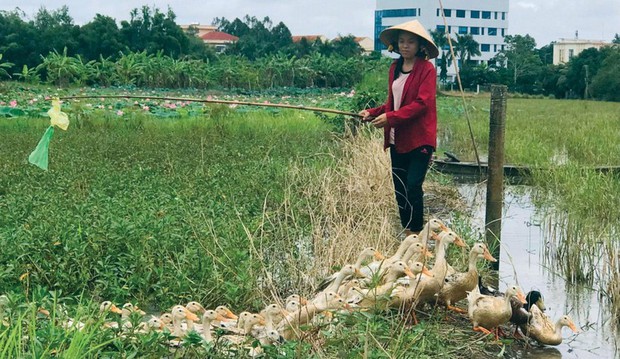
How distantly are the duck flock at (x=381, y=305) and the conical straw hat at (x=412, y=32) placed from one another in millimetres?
1562

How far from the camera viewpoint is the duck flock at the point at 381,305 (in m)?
4.05

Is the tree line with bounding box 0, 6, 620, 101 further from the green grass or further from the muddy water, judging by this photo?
the muddy water

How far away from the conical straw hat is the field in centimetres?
110

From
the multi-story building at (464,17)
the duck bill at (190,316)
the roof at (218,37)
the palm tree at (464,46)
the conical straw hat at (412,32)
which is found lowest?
the duck bill at (190,316)

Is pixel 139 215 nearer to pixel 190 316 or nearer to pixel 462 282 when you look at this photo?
pixel 190 316

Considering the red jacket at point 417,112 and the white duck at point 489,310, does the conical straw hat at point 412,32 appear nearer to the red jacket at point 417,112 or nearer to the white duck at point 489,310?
the red jacket at point 417,112

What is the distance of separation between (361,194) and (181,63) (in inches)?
918

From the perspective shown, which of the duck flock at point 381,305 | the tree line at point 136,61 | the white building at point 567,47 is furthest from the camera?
the white building at point 567,47

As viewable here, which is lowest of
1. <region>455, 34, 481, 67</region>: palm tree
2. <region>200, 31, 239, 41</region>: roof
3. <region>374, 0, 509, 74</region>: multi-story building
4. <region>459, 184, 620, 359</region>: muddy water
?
<region>459, 184, 620, 359</region>: muddy water

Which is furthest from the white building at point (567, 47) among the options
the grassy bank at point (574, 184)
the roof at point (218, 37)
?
Result: the grassy bank at point (574, 184)

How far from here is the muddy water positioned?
466 cm

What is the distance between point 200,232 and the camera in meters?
5.71

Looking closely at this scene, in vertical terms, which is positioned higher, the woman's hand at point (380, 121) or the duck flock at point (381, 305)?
the woman's hand at point (380, 121)

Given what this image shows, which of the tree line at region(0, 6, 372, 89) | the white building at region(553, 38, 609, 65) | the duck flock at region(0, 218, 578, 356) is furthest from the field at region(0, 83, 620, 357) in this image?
the white building at region(553, 38, 609, 65)
